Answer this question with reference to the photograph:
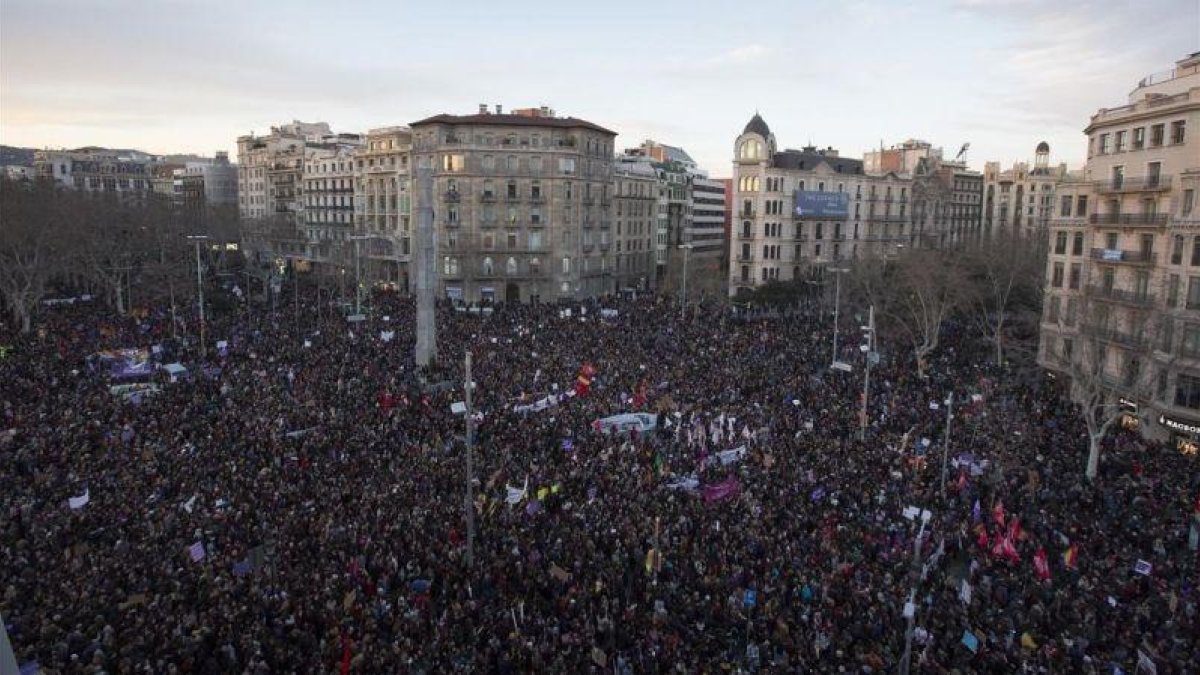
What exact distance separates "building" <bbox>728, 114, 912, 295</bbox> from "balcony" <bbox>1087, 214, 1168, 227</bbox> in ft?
114

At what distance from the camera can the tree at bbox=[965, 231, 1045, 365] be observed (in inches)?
1861

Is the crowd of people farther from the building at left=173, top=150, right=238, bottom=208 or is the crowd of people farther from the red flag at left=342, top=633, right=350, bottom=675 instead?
the building at left=173, top=150, right=238, bottom=208

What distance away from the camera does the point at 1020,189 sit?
11075 centimetres

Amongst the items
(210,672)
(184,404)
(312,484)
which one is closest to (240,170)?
(184,404)

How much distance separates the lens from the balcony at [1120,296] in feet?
112

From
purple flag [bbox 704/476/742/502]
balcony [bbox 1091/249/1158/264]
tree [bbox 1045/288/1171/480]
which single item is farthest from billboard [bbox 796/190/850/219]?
purple flag [bbox 704/476/742/502]

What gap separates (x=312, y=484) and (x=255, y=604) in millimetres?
7325

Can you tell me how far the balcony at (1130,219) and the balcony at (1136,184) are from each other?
3.73 ft

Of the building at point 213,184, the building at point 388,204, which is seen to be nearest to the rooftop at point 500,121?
the building at point 388,204

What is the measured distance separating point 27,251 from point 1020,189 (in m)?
114

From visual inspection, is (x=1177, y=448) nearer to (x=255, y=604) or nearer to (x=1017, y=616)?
(x=1017, y=616)

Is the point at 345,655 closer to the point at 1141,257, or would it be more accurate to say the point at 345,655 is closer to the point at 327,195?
the point at 1141,257

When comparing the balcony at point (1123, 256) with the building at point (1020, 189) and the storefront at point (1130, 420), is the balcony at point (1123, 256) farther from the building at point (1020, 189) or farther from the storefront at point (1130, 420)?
the building at point (1020, 189)

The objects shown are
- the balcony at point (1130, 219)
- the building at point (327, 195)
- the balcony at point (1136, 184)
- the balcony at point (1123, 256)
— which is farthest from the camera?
the building at point (327, 195)
